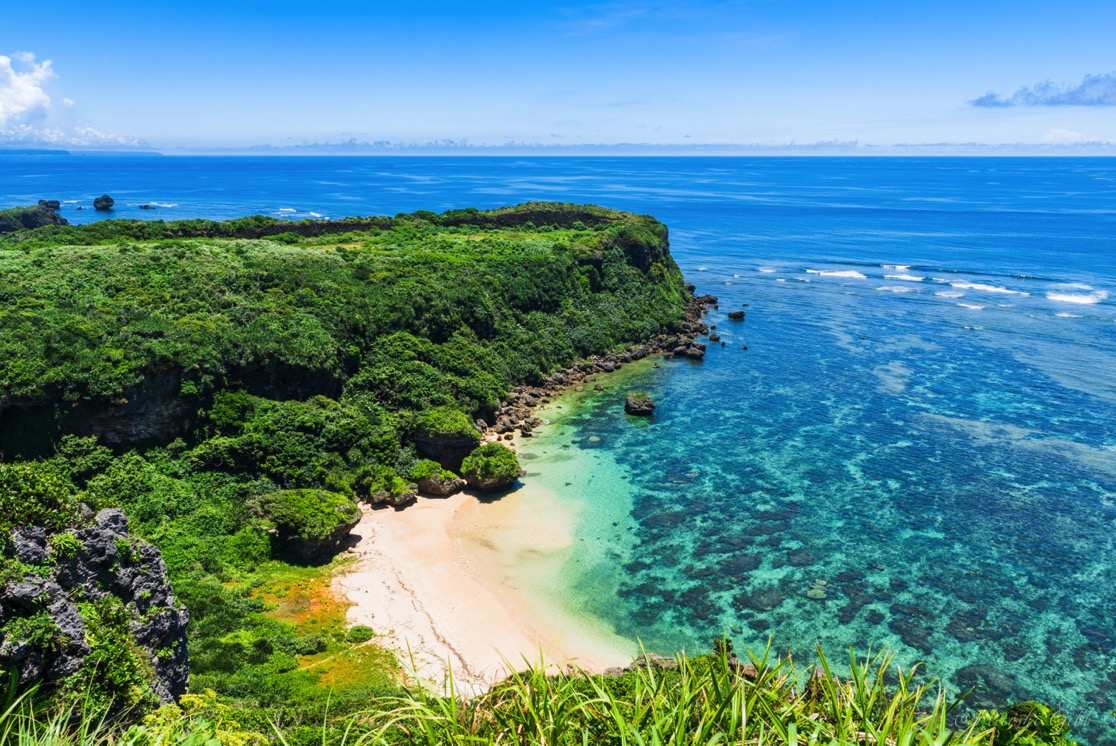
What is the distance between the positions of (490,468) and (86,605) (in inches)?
995

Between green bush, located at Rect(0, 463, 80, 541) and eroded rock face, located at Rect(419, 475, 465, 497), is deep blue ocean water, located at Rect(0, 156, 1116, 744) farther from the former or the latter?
green bush, located at Rect(0, 463, 80, 541)

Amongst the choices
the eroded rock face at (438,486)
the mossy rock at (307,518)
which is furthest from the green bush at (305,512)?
the eroded rock face at (438,486)

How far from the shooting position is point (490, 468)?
4266cm

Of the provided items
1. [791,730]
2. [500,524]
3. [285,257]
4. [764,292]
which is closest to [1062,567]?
[500,524]

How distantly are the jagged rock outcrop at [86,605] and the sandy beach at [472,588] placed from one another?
8302mm

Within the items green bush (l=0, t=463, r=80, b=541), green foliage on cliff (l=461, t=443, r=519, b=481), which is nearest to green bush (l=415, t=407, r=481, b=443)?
green foliage on cliff (l=461, t=443, r=519, b=481)

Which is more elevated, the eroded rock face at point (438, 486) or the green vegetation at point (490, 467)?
the green vegetation at point (490, 467)

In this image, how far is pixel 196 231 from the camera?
72.1m

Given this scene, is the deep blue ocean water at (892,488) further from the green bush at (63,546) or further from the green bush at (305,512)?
the green bush at (63,546)

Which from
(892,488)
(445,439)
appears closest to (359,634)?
(445,439)

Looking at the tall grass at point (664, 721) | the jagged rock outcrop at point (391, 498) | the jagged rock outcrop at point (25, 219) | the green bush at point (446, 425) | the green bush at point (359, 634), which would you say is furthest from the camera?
the jagged rock outcrop at point (25, 219)

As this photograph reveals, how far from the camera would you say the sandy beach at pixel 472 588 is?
29844 millimetres

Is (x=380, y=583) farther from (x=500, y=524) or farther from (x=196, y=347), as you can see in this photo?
(x=196, y=347)

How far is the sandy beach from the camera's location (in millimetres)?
29844
